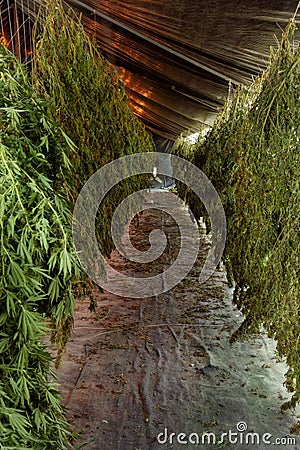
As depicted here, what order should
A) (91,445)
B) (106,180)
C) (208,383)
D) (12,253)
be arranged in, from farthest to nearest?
1. (106,180)
2. (208,383)
3. (91,445)
4. (12,253)

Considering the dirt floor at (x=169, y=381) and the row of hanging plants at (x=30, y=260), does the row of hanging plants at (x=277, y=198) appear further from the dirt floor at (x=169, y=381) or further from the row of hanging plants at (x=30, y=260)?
the row of hanging plants at (x=30, y=260)

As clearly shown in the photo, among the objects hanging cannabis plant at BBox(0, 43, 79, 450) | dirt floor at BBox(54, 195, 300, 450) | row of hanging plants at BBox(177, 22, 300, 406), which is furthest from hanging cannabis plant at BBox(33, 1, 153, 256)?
row of hanging plants at BBox(177, 22, 300, 406)

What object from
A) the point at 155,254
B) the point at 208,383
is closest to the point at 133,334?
the point at 208,383

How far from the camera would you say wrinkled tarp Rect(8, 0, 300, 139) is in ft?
8.13

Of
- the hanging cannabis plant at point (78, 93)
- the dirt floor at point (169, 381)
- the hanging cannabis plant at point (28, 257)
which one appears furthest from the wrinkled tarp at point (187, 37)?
the dirt floor at point (169, 381)

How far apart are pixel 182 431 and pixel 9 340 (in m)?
1.30

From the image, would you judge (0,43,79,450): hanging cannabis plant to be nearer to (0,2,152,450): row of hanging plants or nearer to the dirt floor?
(0,2,152,450): row of hanging plants

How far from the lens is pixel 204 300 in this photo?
4.18 metres

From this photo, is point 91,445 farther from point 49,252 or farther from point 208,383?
point 49,252

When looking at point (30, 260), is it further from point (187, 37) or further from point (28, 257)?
point (187, 37)

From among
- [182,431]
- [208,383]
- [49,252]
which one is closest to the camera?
[49,252]

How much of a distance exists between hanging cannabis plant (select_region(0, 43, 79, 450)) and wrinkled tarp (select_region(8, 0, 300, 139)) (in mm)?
1237

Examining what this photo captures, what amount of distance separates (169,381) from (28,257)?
1.74m

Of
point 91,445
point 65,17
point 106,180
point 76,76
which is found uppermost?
point 65,17
